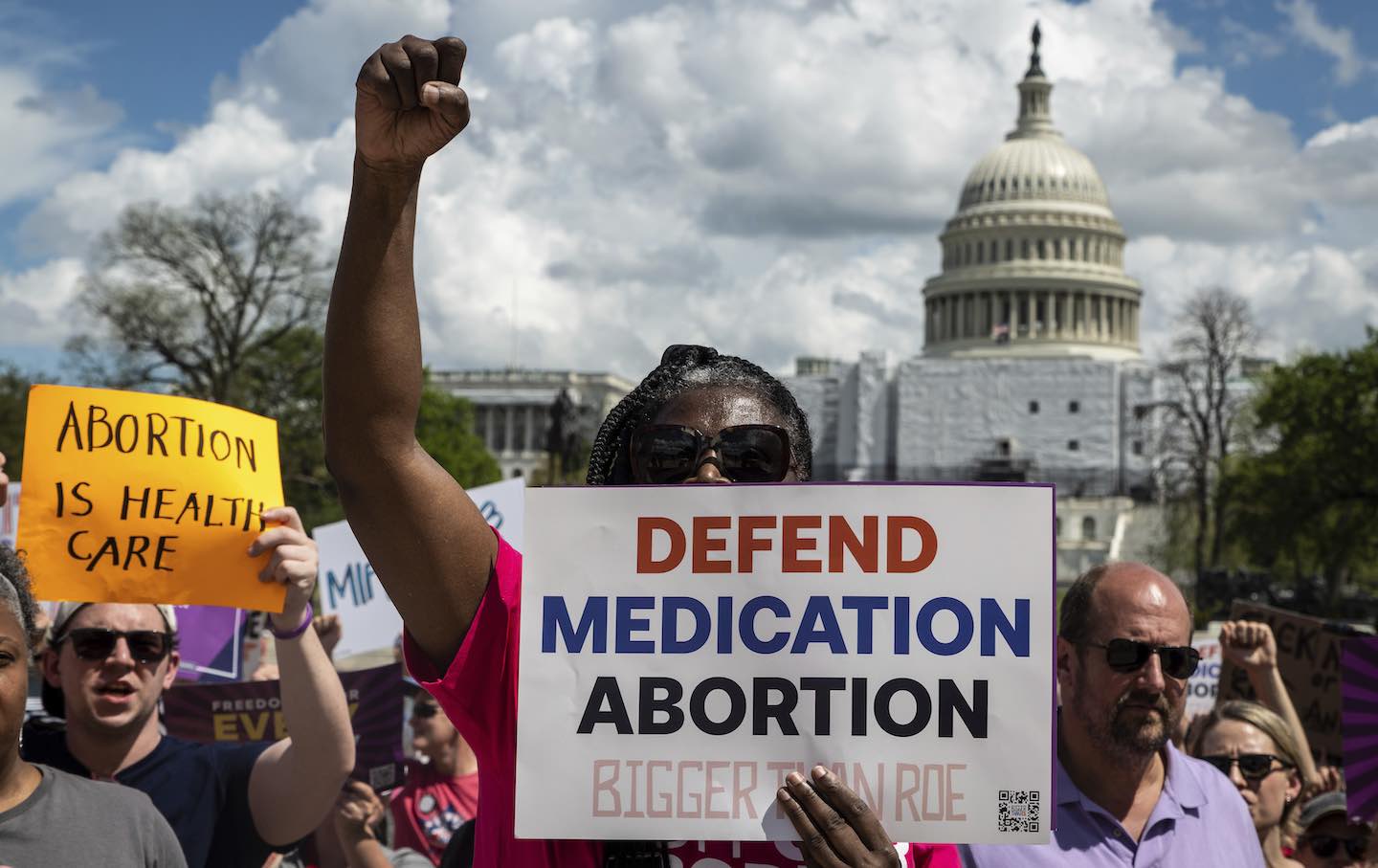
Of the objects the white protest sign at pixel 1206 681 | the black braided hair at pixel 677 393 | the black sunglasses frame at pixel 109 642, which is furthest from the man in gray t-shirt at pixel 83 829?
the white protest sign at pixel 1206 681

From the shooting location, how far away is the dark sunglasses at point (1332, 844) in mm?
4895

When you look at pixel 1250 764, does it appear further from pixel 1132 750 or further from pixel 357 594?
pixel 357 594

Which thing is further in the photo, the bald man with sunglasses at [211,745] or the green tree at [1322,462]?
the green tree at [1322,462]

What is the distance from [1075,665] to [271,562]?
167 cm

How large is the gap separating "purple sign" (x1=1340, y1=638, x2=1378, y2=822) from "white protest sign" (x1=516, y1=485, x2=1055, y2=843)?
2560mm

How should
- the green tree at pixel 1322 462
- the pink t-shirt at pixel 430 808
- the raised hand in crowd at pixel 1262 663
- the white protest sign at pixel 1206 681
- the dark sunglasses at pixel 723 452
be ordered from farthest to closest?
the green tree at pixel 1322 462, the white protest sign at pixel 1206 681, the pink t-shirt at pixel 430 808, the raised hand in crowd at pixel 1262 663, the dark sunglasses at pixel 723 452

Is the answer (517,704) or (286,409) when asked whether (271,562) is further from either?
(286,409)

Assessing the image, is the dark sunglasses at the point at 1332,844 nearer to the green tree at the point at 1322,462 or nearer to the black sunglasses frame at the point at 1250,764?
the black sunglasses frame at the point at 1250,764

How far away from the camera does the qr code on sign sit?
7.59 feet

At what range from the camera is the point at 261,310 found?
39594mm

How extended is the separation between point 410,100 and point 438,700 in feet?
2.44

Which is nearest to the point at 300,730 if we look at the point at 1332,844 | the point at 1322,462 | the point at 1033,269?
the point at 1332,844

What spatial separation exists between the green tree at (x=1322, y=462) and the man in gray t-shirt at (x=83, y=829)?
37.2 metres

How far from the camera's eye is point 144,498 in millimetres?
4039
